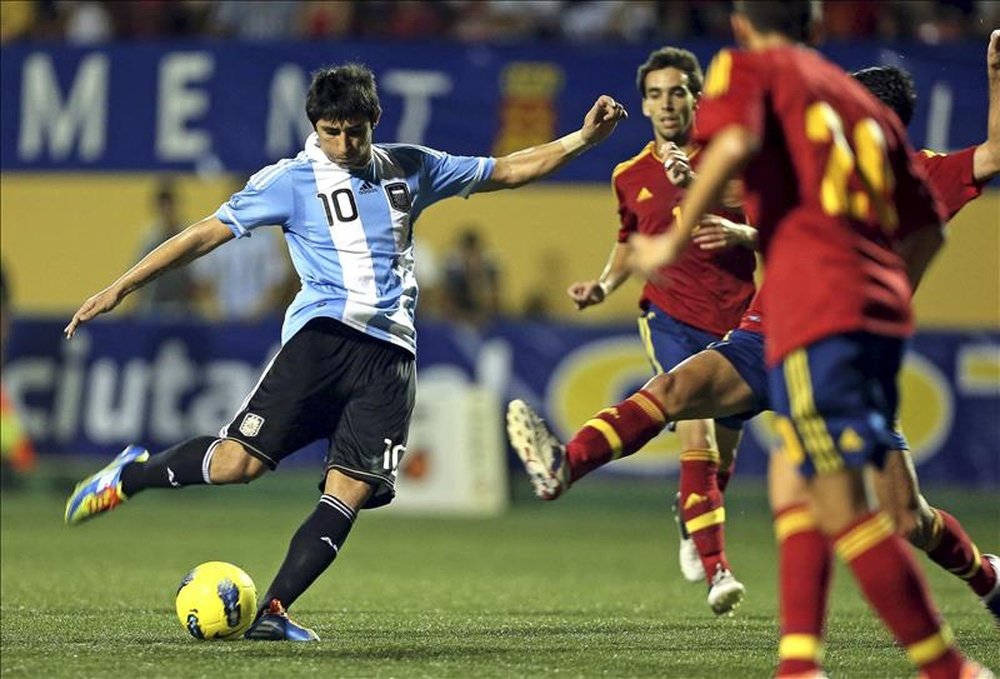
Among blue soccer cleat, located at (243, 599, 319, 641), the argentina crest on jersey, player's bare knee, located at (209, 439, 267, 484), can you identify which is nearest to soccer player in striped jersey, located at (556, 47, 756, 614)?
the argentina crest on jersey

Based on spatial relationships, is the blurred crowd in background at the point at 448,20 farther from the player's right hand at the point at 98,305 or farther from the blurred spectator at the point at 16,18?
the player's right hand at the point at 98,305

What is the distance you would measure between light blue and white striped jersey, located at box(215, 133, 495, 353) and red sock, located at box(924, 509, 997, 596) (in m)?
2.19

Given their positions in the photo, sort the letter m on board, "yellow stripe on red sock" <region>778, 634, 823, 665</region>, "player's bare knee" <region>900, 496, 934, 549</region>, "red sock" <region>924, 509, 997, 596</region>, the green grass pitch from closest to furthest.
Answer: "yellow stripe on red sock" <region>778, 634, 823, 665</region>
the green grass pitch
"player's bare knee" <region>900, 496, 934, 549</region>
"red sock" <region>924, 509, 997, 596</region>
the letter m on board

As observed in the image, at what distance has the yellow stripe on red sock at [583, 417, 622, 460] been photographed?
7039 mm

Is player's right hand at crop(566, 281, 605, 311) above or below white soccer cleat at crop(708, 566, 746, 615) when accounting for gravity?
above

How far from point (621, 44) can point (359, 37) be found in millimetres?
2816

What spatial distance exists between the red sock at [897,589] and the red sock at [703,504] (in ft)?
10.9

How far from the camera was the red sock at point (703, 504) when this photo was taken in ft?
27.2

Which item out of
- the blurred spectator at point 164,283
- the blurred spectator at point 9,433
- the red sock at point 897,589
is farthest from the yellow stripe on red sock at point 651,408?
the blurred spectator at point 164,283

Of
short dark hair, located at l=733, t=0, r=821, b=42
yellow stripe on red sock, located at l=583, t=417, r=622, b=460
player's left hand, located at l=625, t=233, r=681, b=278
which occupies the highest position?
short dark hair, located at l=733, t=0, r=821, b=42

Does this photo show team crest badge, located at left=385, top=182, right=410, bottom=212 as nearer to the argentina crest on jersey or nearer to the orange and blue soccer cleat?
the argentina crest on jersey

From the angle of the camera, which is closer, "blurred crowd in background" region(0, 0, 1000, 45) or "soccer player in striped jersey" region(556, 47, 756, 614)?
A: "soccer player in striped jersey" region(556, 47, 756, 614)

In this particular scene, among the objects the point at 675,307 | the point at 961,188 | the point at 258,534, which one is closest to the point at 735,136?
the point at 961,188

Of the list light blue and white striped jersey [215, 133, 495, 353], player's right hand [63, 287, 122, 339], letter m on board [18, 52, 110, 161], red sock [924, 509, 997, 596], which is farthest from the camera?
letter m on board [18, 52, 110, 161]
